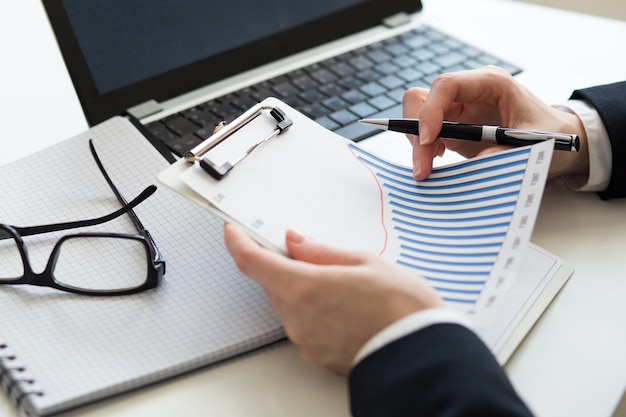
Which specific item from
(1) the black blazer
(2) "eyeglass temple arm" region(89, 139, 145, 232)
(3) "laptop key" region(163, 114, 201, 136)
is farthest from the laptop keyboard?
(1) the black blazer

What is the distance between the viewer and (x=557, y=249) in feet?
2.41

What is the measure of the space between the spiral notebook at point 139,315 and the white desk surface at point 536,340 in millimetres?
17

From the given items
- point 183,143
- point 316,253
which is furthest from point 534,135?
point 183,143

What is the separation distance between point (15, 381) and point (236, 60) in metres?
0.61

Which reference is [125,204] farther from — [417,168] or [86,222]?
[417,168]

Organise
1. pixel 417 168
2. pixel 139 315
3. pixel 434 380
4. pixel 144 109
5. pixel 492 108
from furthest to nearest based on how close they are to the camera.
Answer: pixel 144 109 < pixel 492 108 < pixel 417 168 < pixel 139 315 < pixel 434 380

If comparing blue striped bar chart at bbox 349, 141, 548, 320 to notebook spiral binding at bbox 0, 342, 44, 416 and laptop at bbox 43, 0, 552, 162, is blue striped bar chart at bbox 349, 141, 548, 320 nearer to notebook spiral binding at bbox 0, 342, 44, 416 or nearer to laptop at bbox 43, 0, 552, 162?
laptop at bbox 43, 0, 552, 162

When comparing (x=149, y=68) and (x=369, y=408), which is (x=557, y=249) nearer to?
(x=369, y=408)

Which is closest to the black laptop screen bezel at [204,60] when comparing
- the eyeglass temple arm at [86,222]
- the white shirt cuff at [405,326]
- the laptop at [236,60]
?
the laptop at [236,60]

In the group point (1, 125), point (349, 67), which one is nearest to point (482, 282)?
point (349, 67)

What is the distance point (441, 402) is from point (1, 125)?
0.75 meters

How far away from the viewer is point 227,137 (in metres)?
0.69

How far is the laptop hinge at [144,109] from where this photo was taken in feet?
3.12

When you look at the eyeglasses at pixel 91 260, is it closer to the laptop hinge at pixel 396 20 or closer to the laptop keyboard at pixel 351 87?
the laptop keyboard at pixel 351 87
